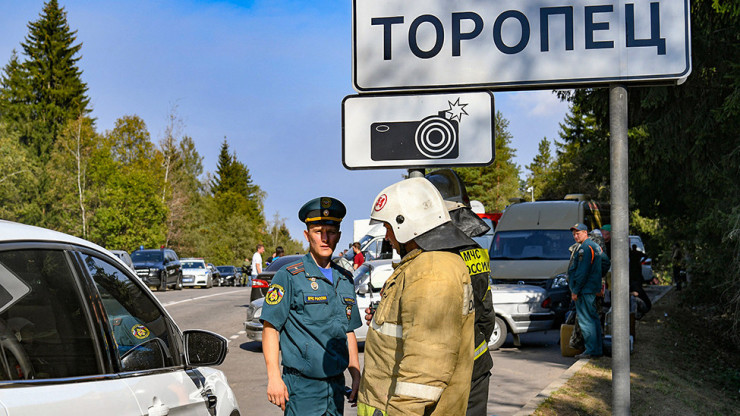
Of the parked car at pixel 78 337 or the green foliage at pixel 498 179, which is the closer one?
the parked car at pixel 78 337

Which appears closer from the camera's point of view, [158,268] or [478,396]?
[478,396]

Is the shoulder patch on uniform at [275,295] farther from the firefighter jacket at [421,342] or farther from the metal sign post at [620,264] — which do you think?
the metal sign post at [620,264]

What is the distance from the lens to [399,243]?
309cm

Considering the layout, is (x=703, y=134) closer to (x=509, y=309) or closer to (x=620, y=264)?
(x=509, y=309)

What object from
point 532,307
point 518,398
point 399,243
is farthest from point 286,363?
point 532,307

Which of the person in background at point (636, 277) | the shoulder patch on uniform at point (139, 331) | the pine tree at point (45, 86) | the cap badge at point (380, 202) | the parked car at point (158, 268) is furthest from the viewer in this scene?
the pine tree at point (45, 86)

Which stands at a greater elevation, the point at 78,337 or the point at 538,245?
the point at 78,337

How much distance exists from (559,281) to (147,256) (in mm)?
24909

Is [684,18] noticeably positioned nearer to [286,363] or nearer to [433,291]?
[433,291]

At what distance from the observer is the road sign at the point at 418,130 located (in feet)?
14.0

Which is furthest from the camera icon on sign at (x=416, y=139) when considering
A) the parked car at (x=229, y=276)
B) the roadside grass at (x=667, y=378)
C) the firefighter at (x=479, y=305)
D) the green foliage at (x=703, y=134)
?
the parked car at (x=229, y=276)

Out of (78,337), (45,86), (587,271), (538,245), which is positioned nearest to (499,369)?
(587,271)

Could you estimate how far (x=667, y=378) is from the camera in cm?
1018

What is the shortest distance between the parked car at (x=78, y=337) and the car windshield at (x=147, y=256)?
33411mm
